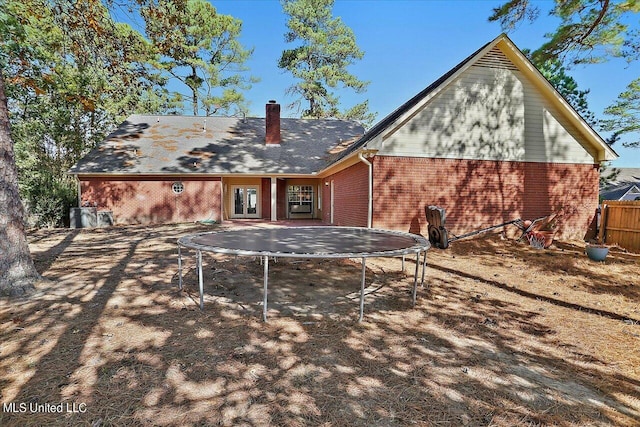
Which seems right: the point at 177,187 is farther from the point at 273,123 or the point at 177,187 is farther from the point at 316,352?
the point at 316,352

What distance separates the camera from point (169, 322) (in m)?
3.76

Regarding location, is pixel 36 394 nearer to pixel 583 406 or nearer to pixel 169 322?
pixel 169 322

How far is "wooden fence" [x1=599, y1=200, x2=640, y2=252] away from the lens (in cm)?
905

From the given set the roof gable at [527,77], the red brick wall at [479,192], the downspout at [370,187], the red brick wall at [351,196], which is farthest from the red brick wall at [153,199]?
the red brick wall at [479,192]

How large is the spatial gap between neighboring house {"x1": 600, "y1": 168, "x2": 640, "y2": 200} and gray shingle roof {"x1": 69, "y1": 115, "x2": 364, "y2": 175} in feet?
75.5

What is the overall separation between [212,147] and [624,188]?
123 ft

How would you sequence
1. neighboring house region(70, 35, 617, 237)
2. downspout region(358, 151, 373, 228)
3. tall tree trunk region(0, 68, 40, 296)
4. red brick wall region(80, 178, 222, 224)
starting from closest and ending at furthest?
tall tree trunk region(0, 68, 40, 296)
downspout region(358, 151, 373, 228)
neighboring house region(70, 35, 617, 237)
red brick wall region(80, 178, 222, 224)

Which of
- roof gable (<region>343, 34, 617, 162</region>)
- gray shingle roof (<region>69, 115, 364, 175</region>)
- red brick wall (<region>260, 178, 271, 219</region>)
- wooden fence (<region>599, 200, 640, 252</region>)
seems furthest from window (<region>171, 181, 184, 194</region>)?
wooden fence (<region>599, 200, 640, 252</region>)

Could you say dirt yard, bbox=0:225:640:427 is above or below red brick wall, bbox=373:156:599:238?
below

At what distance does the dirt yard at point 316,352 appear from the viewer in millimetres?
2287

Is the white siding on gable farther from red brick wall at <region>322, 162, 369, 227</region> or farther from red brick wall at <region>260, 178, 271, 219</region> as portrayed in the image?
red brick wall at <region>260, 178, 271, 219</region>

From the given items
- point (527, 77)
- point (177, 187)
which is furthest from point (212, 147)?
point (527, 77)

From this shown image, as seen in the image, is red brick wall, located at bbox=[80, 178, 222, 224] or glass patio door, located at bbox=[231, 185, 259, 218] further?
glass patio door, located at bbox=[231, 185, 259, 218]

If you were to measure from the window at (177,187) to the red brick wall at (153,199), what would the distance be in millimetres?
120
